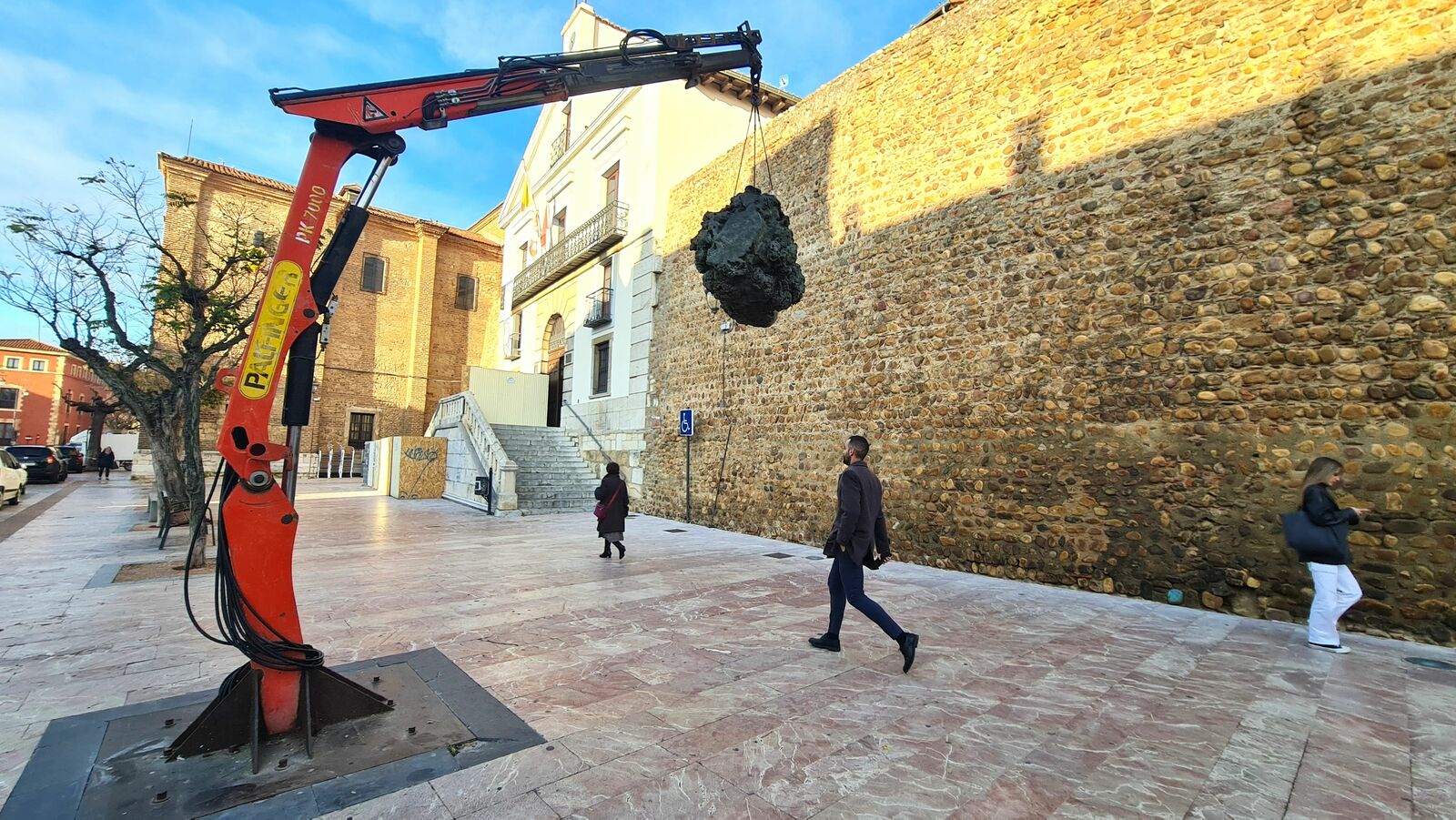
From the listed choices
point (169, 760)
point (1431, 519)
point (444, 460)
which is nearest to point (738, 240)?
point (169, 760)

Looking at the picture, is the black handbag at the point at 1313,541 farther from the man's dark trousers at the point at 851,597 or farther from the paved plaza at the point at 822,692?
the man's dark trousers at the point at 851,597

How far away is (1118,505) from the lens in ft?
22.1

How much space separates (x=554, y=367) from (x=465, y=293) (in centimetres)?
1497

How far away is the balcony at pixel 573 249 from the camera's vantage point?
1678 centimetres

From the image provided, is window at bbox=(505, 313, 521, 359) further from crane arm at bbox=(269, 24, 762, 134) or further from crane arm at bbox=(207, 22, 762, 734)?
crane arm at bbox=(207, 22, 762, 734)

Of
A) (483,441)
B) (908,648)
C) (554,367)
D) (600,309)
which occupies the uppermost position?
(600,309)

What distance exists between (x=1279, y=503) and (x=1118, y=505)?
4.33ft

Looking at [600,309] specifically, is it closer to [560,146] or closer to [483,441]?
[483,441]

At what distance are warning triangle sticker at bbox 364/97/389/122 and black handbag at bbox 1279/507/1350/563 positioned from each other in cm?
696

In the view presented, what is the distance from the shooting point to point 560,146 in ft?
71.8

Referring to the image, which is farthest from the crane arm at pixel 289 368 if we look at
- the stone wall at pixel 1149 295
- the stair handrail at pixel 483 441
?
the stair handrail at pixel 483 441

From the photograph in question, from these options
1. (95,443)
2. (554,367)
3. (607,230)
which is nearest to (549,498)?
(607,230)

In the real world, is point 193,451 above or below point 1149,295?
below

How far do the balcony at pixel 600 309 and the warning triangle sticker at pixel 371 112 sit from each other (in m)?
13.9
